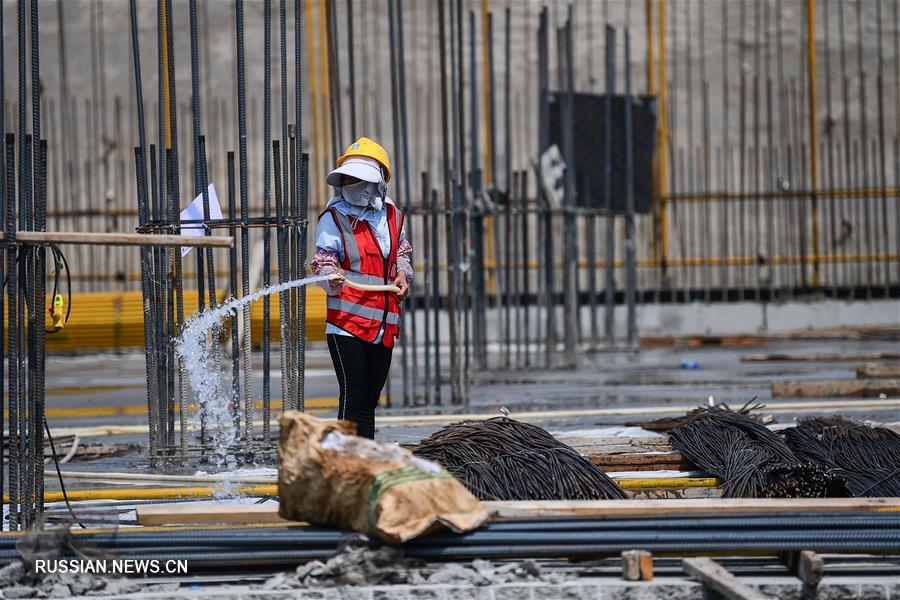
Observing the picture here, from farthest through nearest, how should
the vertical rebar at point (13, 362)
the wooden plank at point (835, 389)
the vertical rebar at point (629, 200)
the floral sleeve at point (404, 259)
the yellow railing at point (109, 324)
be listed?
the yellow railing at point (109, 324) < the vertical rebar at point (629, 200) < the wooden plank at point (835, 389) < the floral sleeve at point (404, 259) < the vertical rebar at point (13, 362)

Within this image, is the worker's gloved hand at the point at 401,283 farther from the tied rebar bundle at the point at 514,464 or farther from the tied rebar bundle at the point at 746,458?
the tied rebar bundle at the point at 746,458

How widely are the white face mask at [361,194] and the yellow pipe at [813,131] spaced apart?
14895 mm

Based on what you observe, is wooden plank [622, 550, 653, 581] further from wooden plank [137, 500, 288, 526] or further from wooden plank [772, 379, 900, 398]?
wooden plank [772, 379, 900, 398]

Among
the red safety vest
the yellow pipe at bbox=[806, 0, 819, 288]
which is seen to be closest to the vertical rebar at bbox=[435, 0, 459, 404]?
the red safety vest

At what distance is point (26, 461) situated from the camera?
5.90m

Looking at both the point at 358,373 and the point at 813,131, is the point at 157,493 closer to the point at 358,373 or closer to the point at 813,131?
the point at 358,373

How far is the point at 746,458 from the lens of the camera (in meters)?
6.71

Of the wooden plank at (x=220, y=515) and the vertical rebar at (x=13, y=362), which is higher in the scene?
the vertical rebar at (x=13, y=362)

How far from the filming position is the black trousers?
7219 millimetres

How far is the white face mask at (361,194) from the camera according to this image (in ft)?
23.7

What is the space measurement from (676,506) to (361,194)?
8.37 ft

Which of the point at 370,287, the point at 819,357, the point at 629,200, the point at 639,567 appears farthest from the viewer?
the point at 629,200

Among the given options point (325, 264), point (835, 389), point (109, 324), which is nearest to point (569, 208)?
point (835, 389)

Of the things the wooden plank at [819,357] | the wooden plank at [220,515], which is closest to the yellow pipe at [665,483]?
the wooden plank at [220,515]
